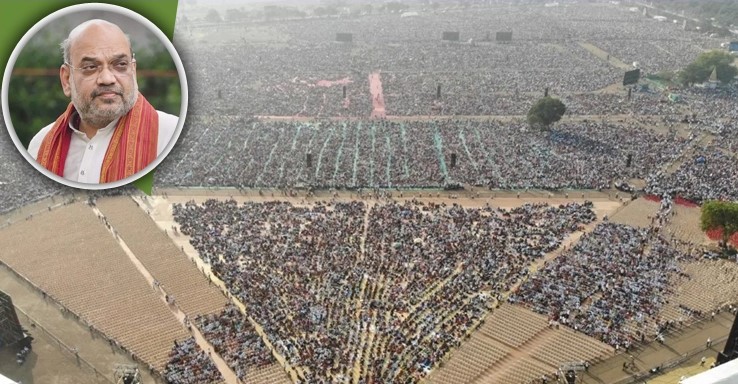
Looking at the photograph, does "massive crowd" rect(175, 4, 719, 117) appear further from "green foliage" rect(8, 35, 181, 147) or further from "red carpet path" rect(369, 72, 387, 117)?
"green foliage" rect(8, 35, 181, 147)

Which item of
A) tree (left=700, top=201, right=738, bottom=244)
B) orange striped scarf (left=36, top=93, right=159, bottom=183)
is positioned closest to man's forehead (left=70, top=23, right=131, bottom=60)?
orange striped scarf (left=36, top=93, right=159, bottom=183)

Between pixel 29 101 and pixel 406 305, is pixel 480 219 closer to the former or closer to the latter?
pixel 406 305

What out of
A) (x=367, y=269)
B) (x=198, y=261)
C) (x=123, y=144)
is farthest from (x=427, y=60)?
(x=123, y=144)

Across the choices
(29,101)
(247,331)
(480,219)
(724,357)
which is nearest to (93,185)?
(29,101)

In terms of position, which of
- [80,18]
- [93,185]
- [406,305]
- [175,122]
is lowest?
[406,305]

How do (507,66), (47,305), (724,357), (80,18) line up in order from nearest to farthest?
1. (80,18)
2. (724,357)
3. (47,305)
4. (507,66)

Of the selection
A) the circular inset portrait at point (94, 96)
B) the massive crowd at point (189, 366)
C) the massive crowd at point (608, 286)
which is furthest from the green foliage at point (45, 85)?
the massive crowd at point (608, 286)
